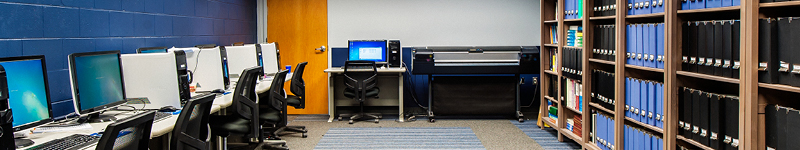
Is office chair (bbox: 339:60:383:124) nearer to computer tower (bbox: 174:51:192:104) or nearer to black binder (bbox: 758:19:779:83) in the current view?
computer tower (bbox: 174:51:192:104)

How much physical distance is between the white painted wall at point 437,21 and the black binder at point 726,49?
3839 millimetres

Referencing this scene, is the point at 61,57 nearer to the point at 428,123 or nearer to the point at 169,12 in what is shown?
the point at 169,12

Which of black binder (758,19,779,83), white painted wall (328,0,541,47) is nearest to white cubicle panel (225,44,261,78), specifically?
white painted wall (328,0,541,47)

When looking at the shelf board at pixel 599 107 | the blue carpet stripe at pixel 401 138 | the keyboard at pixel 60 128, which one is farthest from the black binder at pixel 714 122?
the keyboard at pixel 60 128

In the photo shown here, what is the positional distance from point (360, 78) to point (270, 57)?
97cm

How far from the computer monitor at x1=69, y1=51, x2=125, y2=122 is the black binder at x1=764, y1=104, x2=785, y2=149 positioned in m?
2.92

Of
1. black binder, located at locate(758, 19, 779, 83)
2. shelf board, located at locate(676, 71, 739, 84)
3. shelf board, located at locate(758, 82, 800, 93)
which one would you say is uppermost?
black binder, located at locate(758, 19, 779, 83)

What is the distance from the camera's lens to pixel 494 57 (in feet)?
19.0

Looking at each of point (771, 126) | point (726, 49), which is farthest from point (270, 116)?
point (771, 126)

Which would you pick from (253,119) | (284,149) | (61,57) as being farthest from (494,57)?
(61,57)

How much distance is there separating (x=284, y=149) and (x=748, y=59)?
10.4 feet

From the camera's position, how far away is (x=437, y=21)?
20.7ft

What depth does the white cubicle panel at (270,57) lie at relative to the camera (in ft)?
16.8

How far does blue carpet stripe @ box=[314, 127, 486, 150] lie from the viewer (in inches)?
177
